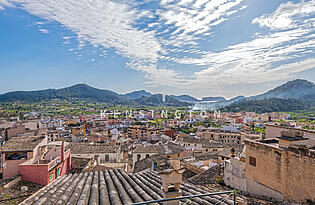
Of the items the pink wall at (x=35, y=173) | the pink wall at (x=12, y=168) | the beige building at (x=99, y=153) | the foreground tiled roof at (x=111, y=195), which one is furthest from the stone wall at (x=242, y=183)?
the beige building at (x=99, y=153)

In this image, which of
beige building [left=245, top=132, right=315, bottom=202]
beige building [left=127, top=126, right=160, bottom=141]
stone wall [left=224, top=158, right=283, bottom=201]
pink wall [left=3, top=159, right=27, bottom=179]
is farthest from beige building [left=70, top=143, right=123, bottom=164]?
beige building [left=127, top=126, right=160, bottom=141]

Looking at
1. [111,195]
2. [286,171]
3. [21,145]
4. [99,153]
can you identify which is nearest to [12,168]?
[21,145]

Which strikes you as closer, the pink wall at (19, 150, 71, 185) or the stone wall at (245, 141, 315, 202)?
the stone wall at (245, 141, 315, 202)

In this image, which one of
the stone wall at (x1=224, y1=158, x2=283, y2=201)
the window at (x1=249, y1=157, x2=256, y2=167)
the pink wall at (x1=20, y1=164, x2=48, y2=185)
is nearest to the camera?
the stone wall at (x1=224, y1=158, x2=283, y2=201)

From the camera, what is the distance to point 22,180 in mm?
11133

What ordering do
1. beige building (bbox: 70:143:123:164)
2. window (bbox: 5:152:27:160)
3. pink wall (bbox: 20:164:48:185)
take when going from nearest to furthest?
pink wall (bbox: 20:164:48:185)
window (bbox: 5:152:27:160)
beige building (bbox: 70:143:123:164)

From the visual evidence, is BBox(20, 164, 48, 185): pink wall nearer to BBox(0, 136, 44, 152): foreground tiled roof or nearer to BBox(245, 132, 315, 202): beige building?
BBox(0, 136, 44, 152): foreground tiled roof

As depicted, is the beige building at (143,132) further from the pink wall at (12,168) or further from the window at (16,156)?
the pink wall at (12,168)

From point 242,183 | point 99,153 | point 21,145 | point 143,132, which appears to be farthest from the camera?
point 143,132

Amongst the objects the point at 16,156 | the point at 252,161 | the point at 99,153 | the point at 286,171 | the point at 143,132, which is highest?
the point at 286,171

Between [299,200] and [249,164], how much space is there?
2.00m

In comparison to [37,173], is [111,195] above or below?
above

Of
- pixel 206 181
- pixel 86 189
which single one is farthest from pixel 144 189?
A: pixel 206 181

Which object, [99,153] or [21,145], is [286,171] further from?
[99,153]
